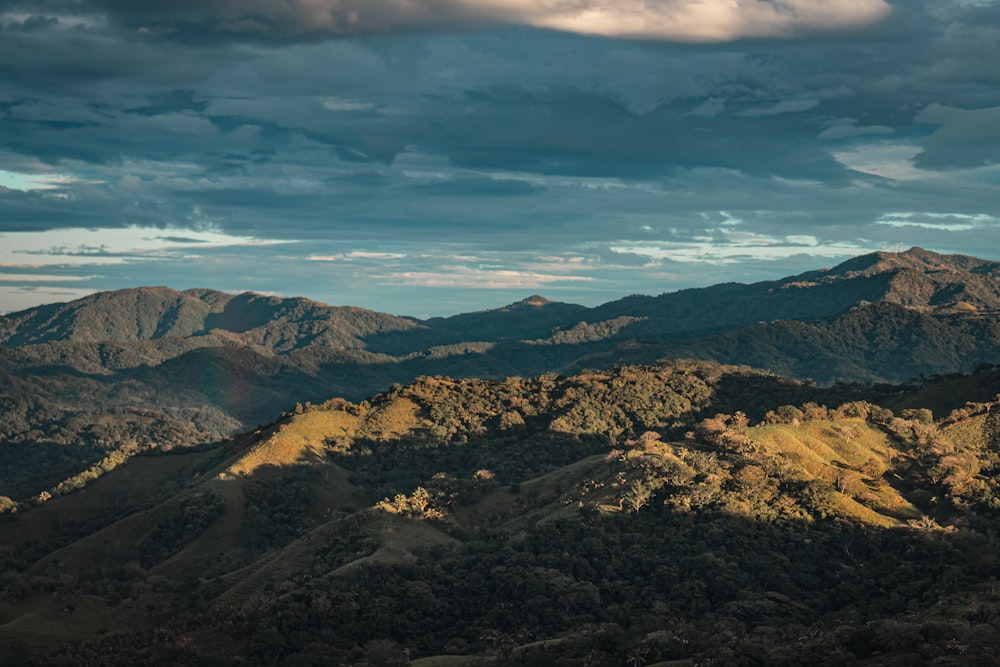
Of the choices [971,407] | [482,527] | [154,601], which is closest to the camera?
[154,601]

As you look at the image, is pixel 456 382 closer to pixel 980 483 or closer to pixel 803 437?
pixel 803 437

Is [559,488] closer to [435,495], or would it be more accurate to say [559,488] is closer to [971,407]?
[435,495]

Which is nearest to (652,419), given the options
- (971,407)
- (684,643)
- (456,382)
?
(456,382)

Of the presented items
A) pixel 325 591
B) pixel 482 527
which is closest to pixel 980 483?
pixel 482 527

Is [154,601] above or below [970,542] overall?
below

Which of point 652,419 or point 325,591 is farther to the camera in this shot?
point 652,419

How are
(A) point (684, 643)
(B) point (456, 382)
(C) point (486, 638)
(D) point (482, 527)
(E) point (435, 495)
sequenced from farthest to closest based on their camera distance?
1. (B) point (456, 382)
2. (E) point (435, 495)
3. (D) point (482, 527)
4. (C) point (486, 638)
5. (A) point (684, 643)

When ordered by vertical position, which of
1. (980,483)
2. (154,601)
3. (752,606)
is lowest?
(154,601)
